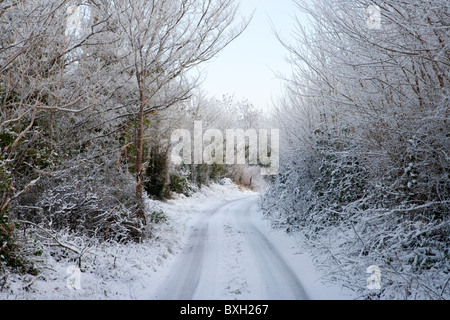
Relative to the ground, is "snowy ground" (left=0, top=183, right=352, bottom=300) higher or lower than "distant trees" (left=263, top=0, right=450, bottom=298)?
lower

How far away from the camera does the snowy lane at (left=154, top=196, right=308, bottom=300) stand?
525cm

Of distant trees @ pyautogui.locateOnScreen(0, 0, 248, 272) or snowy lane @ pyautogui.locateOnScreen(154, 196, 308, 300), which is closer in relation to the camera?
snowy lane @ pyautogui.locateOnScreen(154, 196, 308, 300)

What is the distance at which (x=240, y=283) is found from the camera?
18.7 feet

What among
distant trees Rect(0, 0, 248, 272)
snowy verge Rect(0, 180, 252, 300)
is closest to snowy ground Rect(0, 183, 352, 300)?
snowy verge Rect(0, 180, 252, 300)

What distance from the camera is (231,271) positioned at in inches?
255

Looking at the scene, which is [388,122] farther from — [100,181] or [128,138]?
[128,138]

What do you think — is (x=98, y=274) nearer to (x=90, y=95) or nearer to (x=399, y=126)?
(x=90, y=95)

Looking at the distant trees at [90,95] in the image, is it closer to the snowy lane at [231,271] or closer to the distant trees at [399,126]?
the snowy lane at [231,271]

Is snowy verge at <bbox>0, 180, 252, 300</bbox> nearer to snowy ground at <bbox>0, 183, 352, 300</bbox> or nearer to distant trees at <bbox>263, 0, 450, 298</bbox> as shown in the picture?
snowy ground at <bbox>0, 183, 352, 300</bbox>

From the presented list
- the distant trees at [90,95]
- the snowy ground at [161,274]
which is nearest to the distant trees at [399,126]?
the snowy ground at [161,274]

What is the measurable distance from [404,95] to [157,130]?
13.7 meters

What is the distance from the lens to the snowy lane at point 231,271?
5.25m

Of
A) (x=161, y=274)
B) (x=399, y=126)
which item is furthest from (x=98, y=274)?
(x=399, y=126)
